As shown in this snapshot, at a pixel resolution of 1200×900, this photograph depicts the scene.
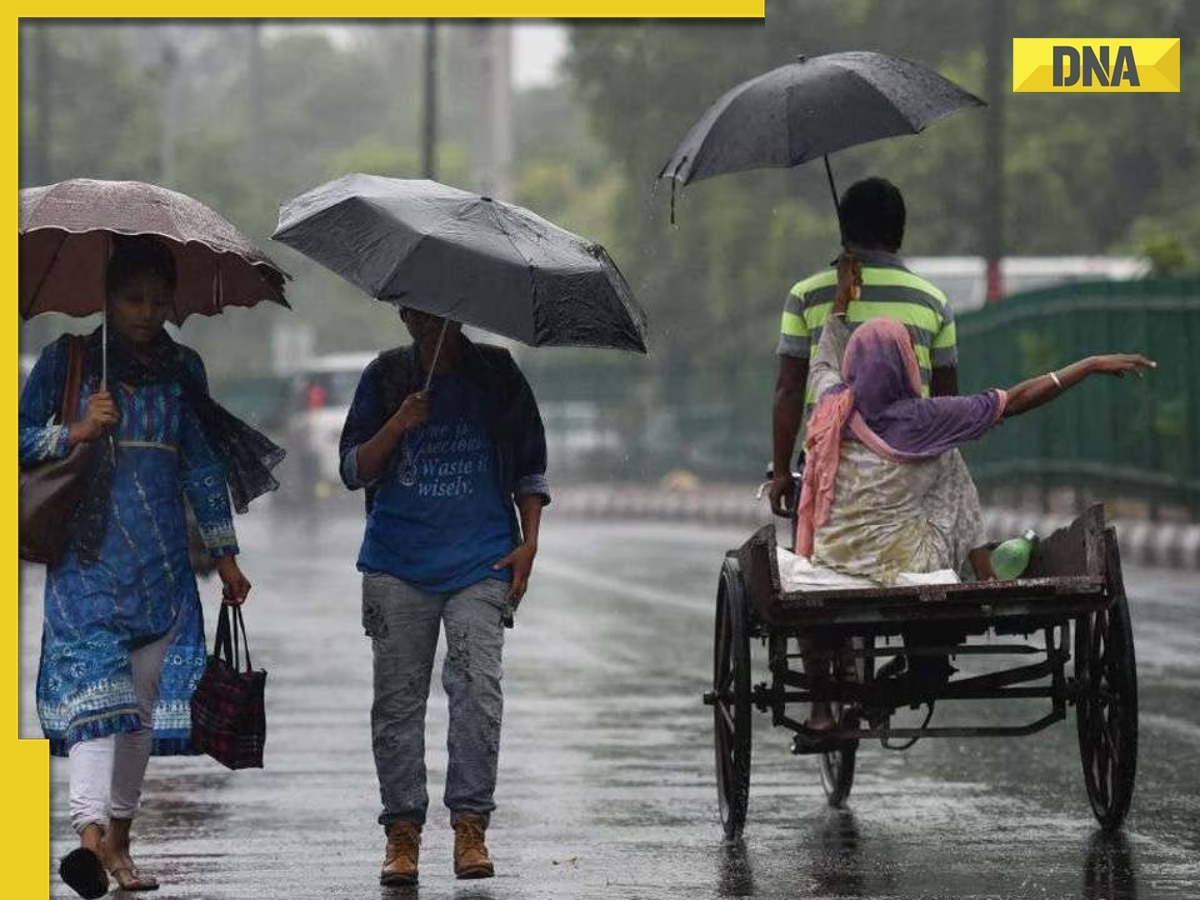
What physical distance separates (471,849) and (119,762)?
921mm

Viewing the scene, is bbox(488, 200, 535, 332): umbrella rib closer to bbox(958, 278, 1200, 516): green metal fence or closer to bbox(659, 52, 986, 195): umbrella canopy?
bbox(659, 52, 986, 195): umbrella canopy

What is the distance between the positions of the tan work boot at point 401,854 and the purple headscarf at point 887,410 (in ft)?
5.24

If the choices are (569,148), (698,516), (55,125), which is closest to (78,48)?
(55,125)

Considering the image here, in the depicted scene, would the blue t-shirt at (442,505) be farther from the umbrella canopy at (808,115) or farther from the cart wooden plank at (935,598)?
the umbrella canopy at (808,115)

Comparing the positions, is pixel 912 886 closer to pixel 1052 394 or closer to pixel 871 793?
pixel 1052 394

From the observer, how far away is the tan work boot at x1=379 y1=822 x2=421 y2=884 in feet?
24.3

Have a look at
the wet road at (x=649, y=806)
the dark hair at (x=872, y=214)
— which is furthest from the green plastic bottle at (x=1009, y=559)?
the dark hair at (x=872, y=214)

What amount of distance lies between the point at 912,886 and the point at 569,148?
2841 inches

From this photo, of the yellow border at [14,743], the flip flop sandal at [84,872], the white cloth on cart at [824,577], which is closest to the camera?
the yellow border at [14,743]

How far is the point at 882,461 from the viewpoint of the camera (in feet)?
27.0

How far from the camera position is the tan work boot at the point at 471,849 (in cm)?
738

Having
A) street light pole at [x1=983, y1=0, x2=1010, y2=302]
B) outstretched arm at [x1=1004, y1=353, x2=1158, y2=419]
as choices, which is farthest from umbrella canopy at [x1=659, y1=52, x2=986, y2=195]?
street light pole at [x1=983, y1=0, x2=1010, y2=302]

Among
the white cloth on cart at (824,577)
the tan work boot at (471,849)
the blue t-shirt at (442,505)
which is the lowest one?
the tan work boot at (471,849)

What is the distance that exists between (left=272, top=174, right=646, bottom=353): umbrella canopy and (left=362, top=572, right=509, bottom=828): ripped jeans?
774mm
